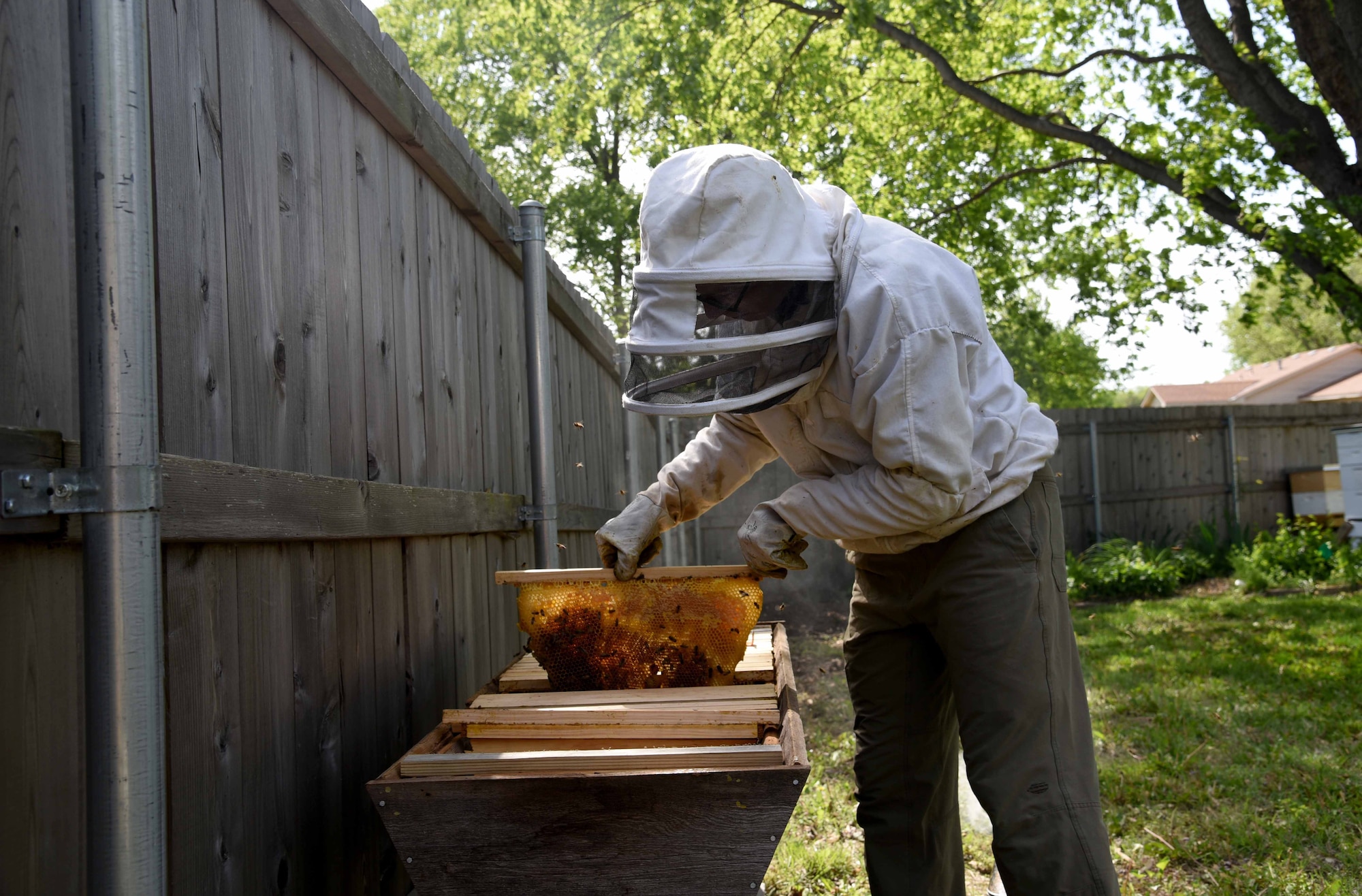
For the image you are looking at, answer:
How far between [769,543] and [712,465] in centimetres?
53

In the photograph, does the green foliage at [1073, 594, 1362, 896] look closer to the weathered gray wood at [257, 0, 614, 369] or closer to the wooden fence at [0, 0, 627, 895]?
the wooden fence at [0, 0, 627, 895]

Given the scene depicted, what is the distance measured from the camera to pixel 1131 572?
9.53 metres

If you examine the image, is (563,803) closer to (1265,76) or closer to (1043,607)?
(1043,607)

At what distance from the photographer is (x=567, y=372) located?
4492mm

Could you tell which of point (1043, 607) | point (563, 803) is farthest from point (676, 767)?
point (1043, 607)

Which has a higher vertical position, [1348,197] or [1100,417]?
[1348,197]

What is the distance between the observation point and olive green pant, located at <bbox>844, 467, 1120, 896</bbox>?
1971mm

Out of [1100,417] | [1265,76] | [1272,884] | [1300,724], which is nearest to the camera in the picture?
[1272,884]

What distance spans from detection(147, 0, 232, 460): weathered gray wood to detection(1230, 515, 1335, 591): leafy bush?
991 cm

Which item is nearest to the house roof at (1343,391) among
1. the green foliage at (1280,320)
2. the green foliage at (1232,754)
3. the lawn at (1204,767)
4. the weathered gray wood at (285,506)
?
the green foliage at (1280,320)

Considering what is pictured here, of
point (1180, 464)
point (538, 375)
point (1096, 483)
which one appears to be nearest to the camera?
point (538, 375)

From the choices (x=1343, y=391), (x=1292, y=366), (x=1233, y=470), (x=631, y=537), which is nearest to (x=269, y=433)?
(x=631, y=537)

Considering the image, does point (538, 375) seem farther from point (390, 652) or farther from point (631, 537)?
point (390, 652)

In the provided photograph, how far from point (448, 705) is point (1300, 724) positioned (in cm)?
383
